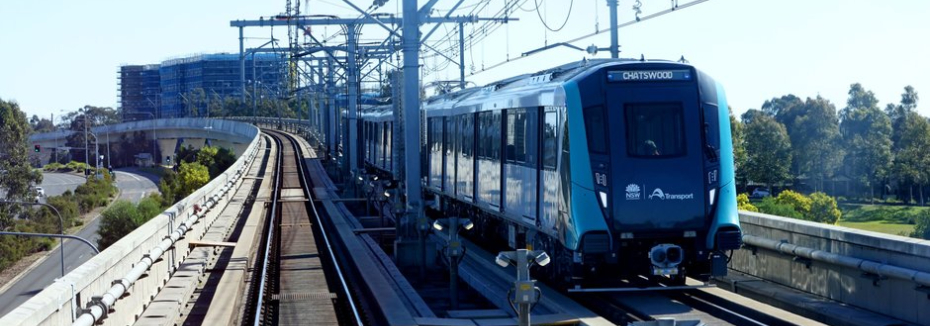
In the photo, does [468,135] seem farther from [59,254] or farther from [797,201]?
[59,254]

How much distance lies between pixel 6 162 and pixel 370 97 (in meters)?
26.7

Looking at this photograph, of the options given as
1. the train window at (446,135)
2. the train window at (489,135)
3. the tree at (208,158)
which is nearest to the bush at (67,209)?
the tree at (208,158)

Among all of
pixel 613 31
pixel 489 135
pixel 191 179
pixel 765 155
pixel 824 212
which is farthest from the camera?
pixel 191 179

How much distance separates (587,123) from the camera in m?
14.9

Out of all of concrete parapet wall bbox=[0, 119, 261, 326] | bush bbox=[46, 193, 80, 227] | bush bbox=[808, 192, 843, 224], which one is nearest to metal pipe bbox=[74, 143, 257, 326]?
concrete parapet wall bbox=[0, 119, 261, 326]

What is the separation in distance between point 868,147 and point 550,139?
51703 mm

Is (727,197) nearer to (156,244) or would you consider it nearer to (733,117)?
(156,244)

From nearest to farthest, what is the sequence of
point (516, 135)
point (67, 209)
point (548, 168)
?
point (548, 168) < point (516, 135) < point (67, 209)

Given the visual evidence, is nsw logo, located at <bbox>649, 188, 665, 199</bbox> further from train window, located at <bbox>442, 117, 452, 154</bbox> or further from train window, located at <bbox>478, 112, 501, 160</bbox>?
train window, located at <bbox>442, 117, 452, 154</bbox>

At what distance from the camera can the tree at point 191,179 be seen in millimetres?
65425

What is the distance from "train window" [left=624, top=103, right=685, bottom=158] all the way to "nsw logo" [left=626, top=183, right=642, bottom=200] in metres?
0.43

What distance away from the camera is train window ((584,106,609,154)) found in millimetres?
14844

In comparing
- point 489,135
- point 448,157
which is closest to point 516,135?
point 489,135

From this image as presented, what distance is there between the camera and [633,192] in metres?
14.8
